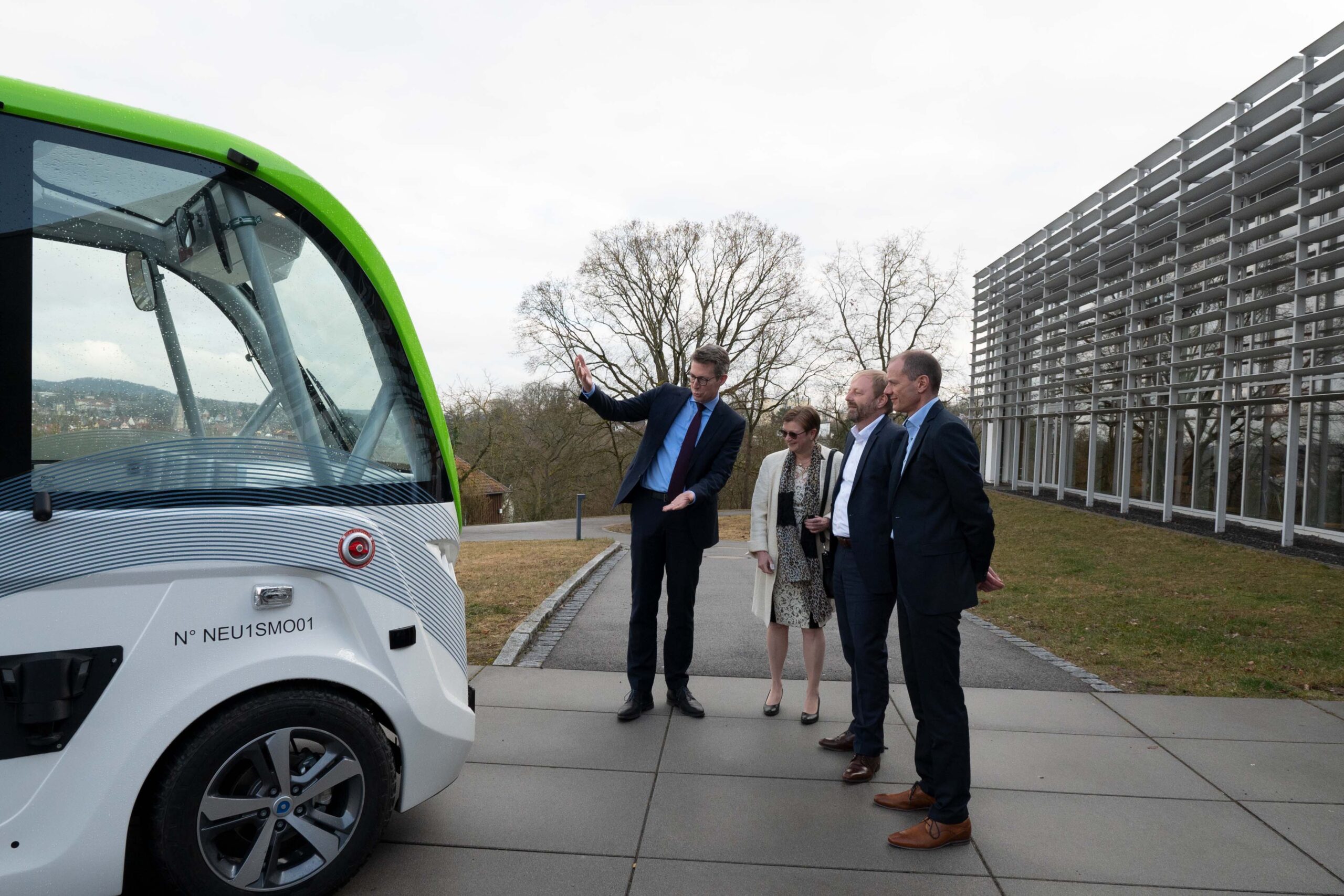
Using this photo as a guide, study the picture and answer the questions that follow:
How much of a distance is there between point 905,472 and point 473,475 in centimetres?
3977

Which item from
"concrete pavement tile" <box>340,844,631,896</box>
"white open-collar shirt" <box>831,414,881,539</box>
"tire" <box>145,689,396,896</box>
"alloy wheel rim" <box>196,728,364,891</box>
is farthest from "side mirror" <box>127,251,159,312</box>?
"white open-collar shirt" <box>831,414,881,539</box>

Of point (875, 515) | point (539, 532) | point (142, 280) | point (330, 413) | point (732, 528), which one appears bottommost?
point (539, 532)

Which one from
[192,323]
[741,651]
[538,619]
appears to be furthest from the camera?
[538,619]

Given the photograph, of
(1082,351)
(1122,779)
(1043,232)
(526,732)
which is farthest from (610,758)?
(1043,232)

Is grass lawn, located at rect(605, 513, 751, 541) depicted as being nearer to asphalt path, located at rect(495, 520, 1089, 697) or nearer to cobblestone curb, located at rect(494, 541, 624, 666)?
cobblestone curb, located at rect(494, 541, 624, 666)

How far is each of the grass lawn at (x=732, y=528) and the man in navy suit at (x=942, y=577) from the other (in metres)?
14.0

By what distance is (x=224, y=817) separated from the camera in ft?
8.61

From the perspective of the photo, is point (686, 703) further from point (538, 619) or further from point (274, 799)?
point (274, 799)

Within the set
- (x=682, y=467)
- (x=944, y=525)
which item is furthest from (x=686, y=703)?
(x=944, y=525)

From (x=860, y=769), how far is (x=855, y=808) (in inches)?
13.1

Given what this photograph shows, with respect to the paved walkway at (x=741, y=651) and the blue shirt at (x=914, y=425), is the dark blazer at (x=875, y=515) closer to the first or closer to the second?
the blue shirt at (x=914, y=425)

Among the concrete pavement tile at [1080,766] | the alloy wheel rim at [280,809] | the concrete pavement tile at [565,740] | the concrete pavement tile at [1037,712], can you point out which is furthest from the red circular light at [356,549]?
the concrete pavement tile at [1037,712]

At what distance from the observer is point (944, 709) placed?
11.4 feet

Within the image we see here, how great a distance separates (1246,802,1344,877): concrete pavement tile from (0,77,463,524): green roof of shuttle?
142 inches
